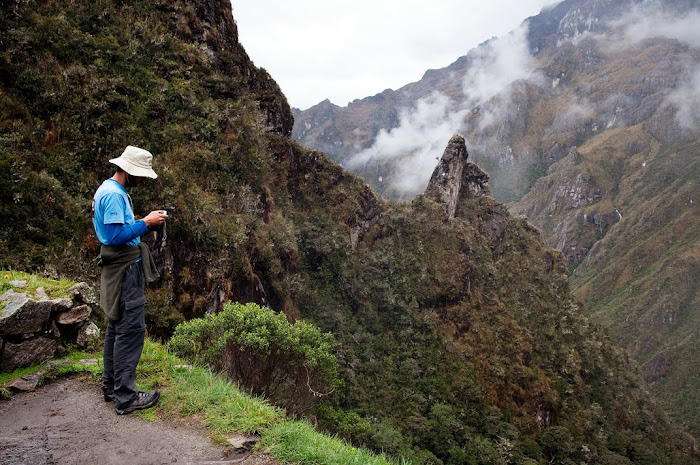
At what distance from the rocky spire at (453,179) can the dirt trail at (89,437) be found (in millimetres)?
64744

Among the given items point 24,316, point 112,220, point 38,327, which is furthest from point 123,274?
point 38,327

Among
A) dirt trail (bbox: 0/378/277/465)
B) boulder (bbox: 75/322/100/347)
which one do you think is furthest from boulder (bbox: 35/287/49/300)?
dirt trail (bbox: 0/378/277/465)

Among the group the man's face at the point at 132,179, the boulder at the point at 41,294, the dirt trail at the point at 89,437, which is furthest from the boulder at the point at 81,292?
the man's face at the point at 132,179

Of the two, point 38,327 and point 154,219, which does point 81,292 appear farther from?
point 154,219

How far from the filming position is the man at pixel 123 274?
476cm

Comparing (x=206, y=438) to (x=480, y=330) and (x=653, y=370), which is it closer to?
(x=480, y=330)

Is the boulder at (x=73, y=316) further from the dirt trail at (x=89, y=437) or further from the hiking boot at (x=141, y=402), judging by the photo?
the hiking boot at (x=141, y=402)

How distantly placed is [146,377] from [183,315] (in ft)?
43.1

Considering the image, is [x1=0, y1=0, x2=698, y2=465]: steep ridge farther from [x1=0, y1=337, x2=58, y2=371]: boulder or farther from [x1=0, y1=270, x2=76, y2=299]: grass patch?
[x1=0, y1=337, x2=58, y2=371]: boulder

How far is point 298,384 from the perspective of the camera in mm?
12125

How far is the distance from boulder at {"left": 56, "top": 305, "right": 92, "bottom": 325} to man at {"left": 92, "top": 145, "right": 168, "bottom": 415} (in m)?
2.22

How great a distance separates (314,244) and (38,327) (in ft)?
128

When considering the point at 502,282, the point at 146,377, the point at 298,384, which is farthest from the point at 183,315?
the point at 502,282

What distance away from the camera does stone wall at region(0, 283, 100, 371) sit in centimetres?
579
